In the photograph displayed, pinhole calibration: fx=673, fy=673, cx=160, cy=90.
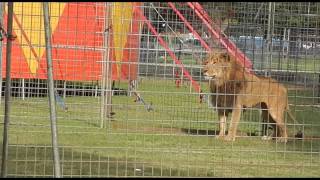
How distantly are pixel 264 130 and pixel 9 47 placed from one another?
6615 mm

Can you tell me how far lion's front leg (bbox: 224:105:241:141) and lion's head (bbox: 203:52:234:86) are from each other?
691 millimetres

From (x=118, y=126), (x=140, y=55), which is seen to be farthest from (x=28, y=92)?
(x=140, y=55)

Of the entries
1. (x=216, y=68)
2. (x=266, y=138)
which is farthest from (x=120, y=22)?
(x=266, y=138)

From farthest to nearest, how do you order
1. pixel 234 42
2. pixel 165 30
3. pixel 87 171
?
pixel 165 30 → pixel 234 42 → pixel 87 171

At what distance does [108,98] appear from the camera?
1141cm

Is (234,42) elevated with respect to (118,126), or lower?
elevated

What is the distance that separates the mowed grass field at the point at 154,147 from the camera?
812 centimetres

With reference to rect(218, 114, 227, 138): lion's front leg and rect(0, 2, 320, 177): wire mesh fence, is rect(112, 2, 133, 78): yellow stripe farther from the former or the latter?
rect(218, 114, 227, 138): lion's front leg

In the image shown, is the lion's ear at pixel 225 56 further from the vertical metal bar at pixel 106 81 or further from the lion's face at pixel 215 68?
the vertical metal bar at pixel 106 81

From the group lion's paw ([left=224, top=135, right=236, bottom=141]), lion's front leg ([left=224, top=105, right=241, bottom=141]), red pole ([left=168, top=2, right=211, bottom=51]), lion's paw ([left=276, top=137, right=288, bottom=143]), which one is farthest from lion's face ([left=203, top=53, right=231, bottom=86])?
lion's paw ([left=276, top=137, right=288, bottom=143])

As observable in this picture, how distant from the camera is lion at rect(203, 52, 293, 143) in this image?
10016mm

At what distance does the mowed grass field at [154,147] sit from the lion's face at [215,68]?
17.0 inches

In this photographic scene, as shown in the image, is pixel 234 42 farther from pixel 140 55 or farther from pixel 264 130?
pixel 264 130

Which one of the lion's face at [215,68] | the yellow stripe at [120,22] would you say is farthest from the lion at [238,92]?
the yellow stripe at [120,22]
